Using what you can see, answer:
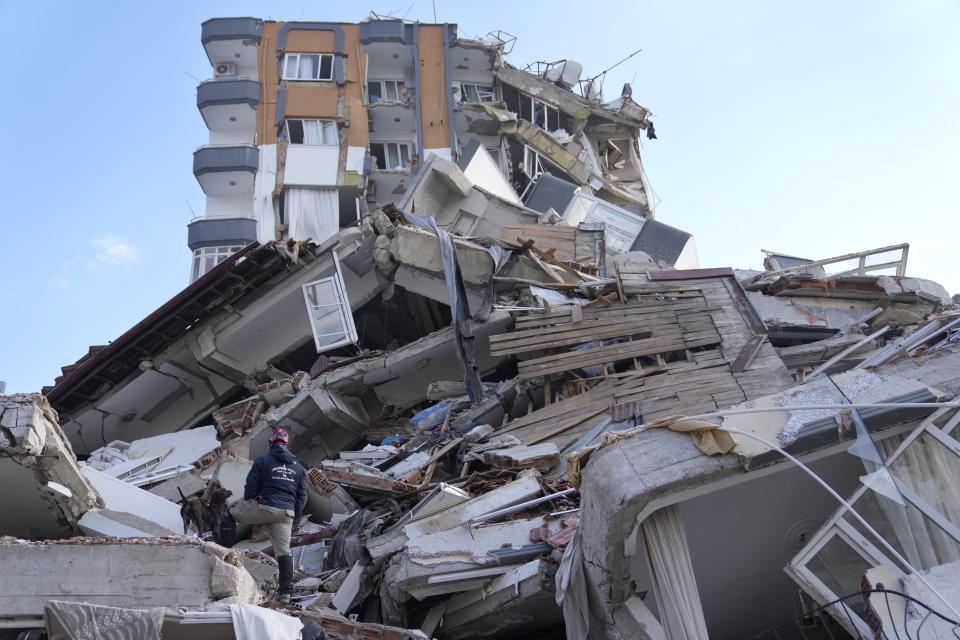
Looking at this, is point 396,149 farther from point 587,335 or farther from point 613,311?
point 587,335

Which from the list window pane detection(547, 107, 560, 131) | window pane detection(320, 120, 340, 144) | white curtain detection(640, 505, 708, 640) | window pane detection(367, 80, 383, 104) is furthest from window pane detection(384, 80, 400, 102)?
white curtain detection(640, 505, 708, 640)

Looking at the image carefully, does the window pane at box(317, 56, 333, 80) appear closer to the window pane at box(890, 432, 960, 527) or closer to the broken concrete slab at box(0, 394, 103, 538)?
the broken concrete slab at box(0, 394, 103, 538)

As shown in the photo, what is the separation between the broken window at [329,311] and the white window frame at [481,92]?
21410mm

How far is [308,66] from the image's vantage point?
35.4 metres

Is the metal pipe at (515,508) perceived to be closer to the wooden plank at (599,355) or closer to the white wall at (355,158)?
the wooden plank at (599,355)

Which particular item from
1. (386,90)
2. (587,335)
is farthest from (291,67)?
(587,335)

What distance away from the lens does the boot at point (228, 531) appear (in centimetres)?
1061

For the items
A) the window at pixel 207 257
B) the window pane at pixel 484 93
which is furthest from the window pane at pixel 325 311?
the window pane at pixel 484 93

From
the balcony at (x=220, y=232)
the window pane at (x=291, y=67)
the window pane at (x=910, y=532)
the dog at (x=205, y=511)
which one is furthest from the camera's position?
the window pane at (x=291, y=67)

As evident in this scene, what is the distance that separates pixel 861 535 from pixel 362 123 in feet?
101

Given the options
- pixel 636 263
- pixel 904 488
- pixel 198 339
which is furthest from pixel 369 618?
pixel 636 263

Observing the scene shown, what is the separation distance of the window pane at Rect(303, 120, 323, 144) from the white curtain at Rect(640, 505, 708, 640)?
29.8 meters

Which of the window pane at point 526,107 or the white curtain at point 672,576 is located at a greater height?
the window pane at point 526,107

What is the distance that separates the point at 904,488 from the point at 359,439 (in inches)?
438
